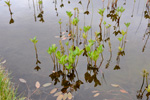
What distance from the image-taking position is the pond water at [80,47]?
1.85 meters

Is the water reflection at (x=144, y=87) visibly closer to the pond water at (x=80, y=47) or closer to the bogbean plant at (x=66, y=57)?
the pond water at (x=80, y=47)

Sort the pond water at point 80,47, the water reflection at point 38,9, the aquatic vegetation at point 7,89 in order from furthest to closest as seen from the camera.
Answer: the water reflection at point 38,9
the pond water at point 80,47
the aquatic vegetation at point 7,89

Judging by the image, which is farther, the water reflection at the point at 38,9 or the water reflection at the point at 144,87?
the water reflection at the point at 38,9

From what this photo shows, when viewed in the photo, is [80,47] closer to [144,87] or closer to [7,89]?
[144,87]

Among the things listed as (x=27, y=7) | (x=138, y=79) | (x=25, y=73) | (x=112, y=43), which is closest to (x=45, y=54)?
(x=25, y=73)

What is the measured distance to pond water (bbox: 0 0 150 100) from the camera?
1.85m

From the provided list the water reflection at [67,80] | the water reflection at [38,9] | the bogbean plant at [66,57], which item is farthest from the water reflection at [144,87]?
the water reflection at [38,9]

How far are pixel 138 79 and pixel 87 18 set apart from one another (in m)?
1.75

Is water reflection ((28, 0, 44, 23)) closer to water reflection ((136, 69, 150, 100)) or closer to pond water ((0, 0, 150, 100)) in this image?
pond water ((0, 0, 150, 100))

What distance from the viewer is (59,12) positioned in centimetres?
361

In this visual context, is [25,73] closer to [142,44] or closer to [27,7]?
[142,44]

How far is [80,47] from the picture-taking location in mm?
2576

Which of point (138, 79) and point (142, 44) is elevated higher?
point (142, 44)

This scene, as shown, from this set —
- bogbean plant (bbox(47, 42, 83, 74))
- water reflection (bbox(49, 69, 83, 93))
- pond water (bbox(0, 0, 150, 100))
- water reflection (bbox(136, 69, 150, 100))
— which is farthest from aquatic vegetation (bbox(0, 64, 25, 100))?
water reflection (bbox(136, 69, 150, 100))
